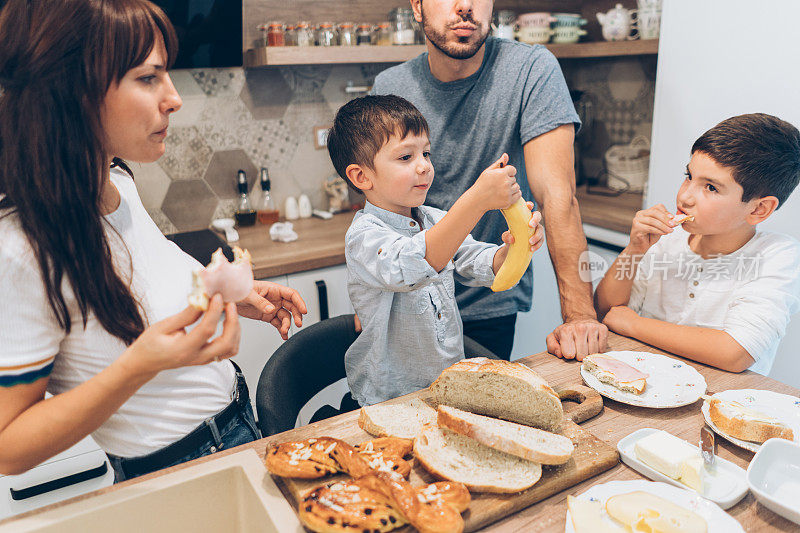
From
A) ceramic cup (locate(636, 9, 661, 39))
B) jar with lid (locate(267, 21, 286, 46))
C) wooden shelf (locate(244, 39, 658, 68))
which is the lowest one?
wooden shelf (locate(244, 39, 658, 68))

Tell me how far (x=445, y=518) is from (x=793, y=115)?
166 cm

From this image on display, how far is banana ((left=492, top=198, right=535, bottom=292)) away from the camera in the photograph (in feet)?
3.57

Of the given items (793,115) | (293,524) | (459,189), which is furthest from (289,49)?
(293,524)

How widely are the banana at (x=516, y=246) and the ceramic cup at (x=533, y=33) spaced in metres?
2.11

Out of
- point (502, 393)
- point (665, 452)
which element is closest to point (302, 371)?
point (502, 393)

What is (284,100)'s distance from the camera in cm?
276

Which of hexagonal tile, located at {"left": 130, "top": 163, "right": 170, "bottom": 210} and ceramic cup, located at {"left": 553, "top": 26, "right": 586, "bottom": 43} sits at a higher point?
ceramic cup, located at {"left": 553, "top": 26, "right": 586, "bottom": 43}

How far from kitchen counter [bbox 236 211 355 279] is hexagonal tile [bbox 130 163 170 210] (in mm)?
388

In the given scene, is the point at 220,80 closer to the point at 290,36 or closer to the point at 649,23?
the point at 290,36

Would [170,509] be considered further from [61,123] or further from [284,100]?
[284,100]

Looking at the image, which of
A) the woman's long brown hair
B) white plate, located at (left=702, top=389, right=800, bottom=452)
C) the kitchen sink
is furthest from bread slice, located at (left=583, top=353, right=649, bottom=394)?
the woman's long brown hair

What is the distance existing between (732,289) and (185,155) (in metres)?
2.24

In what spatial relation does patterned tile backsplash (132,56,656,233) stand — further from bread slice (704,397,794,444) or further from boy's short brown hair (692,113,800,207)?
bread slice (704,397,794,444)

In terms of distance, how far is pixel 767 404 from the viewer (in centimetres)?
105
